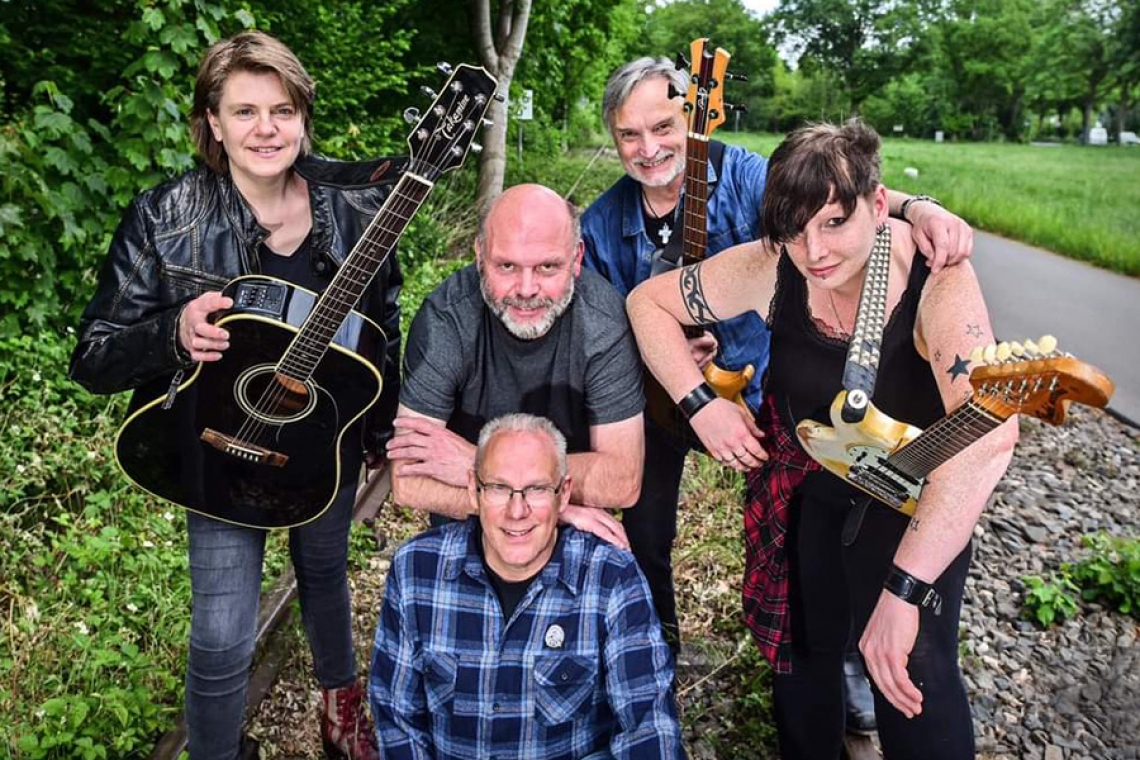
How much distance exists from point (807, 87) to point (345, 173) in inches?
603

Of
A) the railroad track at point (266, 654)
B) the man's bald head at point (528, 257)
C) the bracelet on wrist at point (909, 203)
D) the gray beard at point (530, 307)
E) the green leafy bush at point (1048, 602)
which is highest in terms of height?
the bracelet on wrist at point (909, 203)

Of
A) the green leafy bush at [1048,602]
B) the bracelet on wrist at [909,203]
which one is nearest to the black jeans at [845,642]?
the bracelet on wrist at [909,203]

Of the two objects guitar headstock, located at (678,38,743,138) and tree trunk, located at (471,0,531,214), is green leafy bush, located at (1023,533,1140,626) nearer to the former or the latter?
guitar headstock, located at (678,38,743,138)

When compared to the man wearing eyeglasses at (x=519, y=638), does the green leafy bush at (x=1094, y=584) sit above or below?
below

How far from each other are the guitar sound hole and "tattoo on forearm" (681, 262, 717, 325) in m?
1.09

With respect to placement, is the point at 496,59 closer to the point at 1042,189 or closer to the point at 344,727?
the point at 1042,189

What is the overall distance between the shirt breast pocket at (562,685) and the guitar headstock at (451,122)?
135 cm

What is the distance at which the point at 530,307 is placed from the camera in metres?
2.46

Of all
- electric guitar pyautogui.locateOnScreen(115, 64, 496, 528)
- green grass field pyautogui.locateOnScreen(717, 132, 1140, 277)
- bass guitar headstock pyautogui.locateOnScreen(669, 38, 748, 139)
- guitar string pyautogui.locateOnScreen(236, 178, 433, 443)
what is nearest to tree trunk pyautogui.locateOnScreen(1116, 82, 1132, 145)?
green grass field pyautogui.locateOnScreen(717, 132, 1140, 277)

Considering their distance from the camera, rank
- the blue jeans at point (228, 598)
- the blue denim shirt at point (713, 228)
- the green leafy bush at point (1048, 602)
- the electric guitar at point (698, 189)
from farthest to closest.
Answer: the green leafy bush at point (1048, 602) → the blue denim shirt at point (713, 228) → the electric guitar at point (698, 189) → the blue jeans at point (228, 598)

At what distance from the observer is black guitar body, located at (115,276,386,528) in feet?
8.13

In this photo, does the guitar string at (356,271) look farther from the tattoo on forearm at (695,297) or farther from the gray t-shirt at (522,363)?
the tattoo on forearm at (695,297)

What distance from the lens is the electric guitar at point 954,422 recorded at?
1.65m

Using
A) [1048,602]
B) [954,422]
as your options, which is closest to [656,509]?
[954,422]
